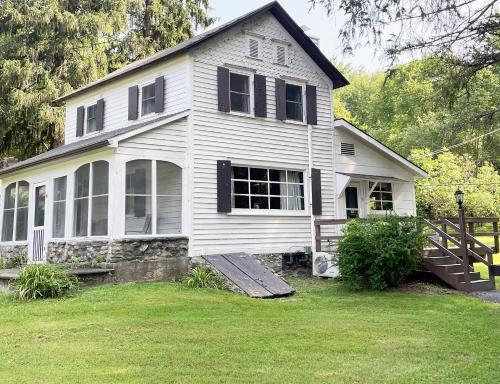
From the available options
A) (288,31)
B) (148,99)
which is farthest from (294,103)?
(148,99)

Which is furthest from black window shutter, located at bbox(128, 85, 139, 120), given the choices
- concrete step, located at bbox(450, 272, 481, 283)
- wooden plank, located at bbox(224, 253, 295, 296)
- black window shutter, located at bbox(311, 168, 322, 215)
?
concrete step, located at bbox(450, 272, 481, 283)

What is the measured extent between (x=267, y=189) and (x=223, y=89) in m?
2.68

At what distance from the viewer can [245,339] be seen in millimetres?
5633

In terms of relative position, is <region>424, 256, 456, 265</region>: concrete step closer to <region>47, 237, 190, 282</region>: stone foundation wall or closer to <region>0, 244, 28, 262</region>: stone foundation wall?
<region>47, 237, 190, 282</region>: stone foundation wall

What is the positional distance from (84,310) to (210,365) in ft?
11.6

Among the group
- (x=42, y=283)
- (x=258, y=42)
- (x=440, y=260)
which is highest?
(x=258, y=42)

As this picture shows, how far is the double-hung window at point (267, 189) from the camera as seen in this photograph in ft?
38.9

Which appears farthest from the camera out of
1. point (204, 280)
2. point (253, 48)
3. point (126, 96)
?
point (126, 96)

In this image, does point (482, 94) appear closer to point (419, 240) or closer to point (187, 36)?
point (187, 36)

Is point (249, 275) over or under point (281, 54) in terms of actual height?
under

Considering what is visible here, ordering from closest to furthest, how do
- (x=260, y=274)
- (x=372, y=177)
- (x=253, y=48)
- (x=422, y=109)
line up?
(x=422, y=109) < (x=260, y=274) < (x=253, y=48) < (x=372, y=177)

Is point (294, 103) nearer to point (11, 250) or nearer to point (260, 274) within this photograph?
point (260, 274)

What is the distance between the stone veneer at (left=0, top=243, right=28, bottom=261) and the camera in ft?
41.8

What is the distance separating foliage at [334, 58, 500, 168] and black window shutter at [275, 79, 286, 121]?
2.72m
